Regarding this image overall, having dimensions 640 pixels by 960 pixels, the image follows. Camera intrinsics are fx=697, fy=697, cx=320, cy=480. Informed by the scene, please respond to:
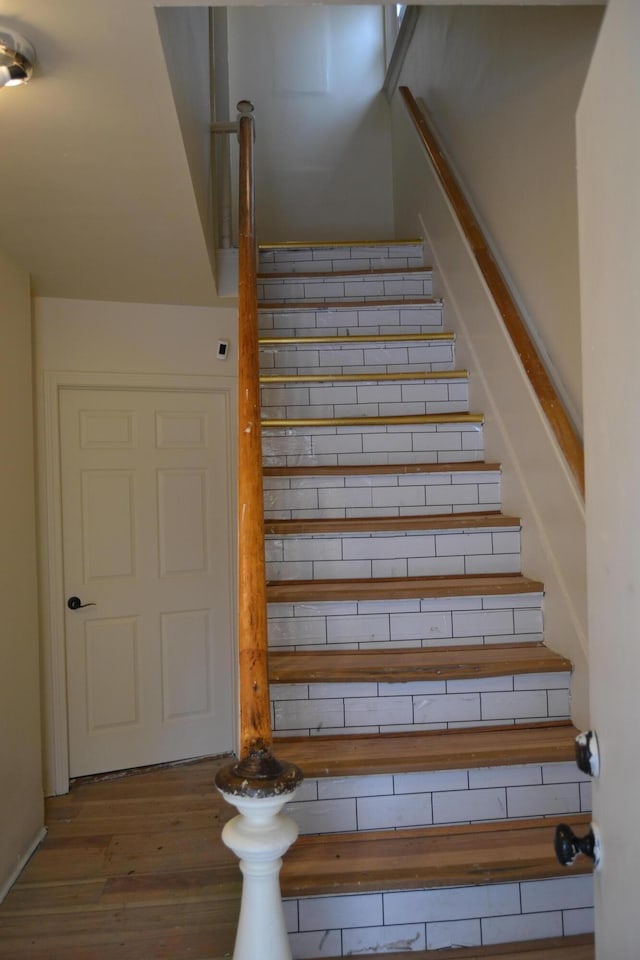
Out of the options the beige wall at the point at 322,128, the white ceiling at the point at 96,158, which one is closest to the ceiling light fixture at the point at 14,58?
the white ceiling at the point at 96,158

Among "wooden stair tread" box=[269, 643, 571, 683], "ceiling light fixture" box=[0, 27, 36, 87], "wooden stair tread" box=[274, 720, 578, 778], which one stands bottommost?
"wooden stair tread" box=[274, 720, 578, 778]

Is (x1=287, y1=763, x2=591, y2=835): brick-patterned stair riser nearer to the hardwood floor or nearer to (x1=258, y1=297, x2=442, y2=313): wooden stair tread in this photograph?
the hardwood floor

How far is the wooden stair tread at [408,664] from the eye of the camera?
185 centimetres

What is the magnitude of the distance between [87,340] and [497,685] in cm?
242

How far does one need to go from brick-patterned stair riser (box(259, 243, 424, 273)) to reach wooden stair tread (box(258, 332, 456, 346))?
0.79 meters

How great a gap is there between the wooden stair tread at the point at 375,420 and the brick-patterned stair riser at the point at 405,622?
785 mm

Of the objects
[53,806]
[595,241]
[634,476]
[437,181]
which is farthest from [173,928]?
[437,181]

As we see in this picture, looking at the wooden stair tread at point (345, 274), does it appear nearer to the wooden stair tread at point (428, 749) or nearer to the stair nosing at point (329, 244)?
the stair nosing at point (329, 244)

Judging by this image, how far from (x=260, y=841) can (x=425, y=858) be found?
77 cm

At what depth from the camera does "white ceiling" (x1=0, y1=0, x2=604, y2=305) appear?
138cm

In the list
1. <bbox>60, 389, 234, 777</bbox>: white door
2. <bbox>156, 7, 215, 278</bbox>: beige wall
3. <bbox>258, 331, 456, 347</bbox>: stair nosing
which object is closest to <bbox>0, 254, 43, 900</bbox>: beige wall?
<bbox>60, 389, 234, 777</bbox>: white door

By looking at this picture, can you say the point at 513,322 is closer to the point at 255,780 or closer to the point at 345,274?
the point at 345,274

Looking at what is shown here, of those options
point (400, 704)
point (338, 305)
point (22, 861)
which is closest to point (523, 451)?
point (400, 704)

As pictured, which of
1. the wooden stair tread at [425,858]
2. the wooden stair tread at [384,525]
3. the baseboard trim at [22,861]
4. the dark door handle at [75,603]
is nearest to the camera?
the wooden stair tread at [425,858]
